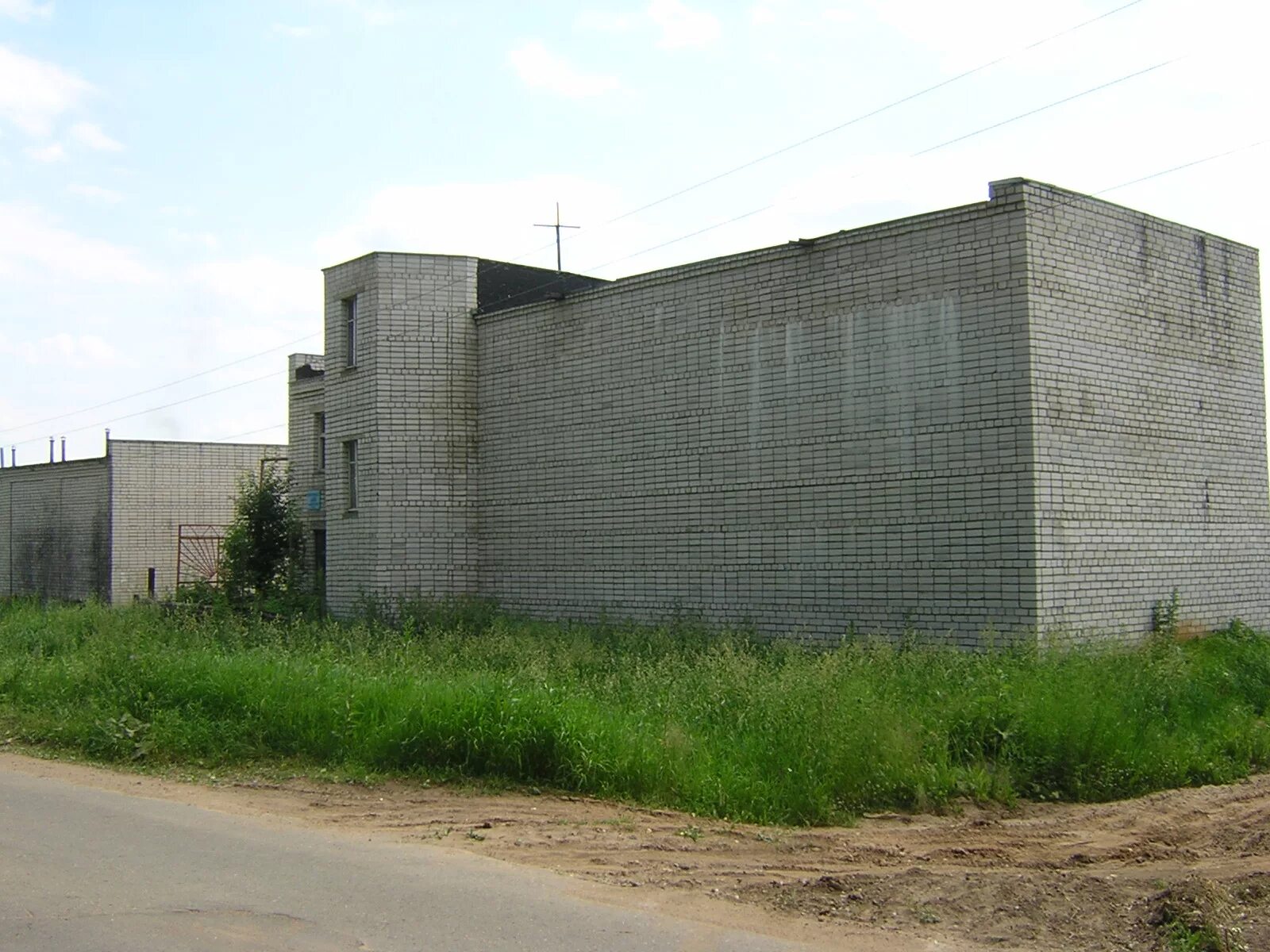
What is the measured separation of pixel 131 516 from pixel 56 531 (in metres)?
3.77

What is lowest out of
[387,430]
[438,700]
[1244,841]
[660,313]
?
[1244,841]

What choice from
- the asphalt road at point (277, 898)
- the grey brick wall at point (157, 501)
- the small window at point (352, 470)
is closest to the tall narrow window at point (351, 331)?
the small window at point (352, 470)

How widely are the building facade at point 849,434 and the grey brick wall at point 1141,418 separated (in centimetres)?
4

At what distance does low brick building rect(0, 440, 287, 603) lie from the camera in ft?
102

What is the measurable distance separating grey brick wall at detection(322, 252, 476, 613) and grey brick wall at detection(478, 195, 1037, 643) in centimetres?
53

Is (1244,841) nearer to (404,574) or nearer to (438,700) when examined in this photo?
(438,700)

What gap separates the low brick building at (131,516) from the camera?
31188 mm

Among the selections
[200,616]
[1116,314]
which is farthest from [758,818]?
[200,616]

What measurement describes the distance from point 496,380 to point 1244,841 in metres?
14.4

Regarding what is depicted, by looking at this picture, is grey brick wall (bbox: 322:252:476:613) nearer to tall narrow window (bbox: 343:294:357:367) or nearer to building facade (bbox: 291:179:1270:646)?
building facade (bbox: 291:179:1270:646)

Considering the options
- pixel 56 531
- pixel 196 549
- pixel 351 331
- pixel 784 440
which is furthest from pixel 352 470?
pixel 56 531

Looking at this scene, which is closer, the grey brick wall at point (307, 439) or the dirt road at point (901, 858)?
the dirt road at point (901, 858)

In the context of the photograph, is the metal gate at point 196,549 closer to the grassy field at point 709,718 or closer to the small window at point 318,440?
the small window at point 318,440

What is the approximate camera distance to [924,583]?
13695 mm
